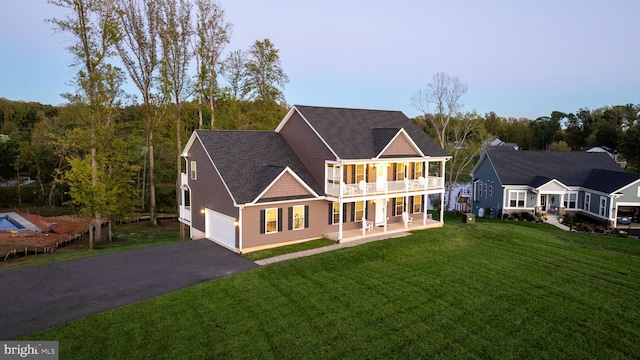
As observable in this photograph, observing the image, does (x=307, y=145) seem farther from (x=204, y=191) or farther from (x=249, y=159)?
(x=204, y=191)

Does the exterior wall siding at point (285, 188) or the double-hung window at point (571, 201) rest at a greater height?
the exterior wall siding at point (285, 188)

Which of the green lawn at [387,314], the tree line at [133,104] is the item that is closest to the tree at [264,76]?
the tree line at [133,104]

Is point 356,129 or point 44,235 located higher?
point 356,129

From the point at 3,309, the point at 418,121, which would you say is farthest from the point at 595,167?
the point at 418,121

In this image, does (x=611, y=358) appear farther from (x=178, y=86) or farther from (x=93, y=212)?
(x=178, y=86)

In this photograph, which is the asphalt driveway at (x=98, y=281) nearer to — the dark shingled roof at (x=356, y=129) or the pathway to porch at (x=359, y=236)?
the pathway to porch at (x=359, y=236)

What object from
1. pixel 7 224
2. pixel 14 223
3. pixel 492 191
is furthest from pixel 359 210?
pixel 7 224

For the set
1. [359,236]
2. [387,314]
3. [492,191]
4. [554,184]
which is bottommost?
[387,314]

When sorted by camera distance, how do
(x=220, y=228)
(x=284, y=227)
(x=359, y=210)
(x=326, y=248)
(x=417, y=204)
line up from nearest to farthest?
1. (x=326, y=248)
2. (x=284, y=227)
3. (x=220, y=228)
4. (x=359, y=210)
5. (x=417, y=204)
